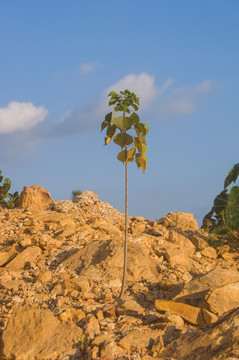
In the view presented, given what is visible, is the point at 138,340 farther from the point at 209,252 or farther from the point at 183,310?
the point at 209,252

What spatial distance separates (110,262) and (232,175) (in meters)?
5.18

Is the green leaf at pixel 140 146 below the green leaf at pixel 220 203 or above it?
below

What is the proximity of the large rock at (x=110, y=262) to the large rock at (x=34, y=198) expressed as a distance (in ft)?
12.7

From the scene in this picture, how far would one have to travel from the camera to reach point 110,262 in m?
6.37

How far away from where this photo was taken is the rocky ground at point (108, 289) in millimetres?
4301

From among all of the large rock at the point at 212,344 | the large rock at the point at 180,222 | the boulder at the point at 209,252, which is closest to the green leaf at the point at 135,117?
the large rock at the point at 212,344

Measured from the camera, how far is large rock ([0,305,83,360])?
4.38 meters

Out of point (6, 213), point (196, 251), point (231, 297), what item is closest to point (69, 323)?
point (231, 297)

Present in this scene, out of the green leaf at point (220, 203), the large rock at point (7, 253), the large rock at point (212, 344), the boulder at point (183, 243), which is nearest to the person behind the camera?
the large rock at point (212, 344)

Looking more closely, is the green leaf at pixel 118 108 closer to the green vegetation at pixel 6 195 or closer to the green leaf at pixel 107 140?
the green leaf at pixel 107 140

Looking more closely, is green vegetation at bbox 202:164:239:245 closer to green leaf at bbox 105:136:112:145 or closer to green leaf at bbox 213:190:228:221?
green leaf at bbox 213:190:228:221

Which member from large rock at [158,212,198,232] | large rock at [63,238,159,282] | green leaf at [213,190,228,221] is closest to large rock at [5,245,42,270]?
large rock at [63,238,159,282]

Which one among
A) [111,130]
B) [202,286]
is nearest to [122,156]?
[111,130]

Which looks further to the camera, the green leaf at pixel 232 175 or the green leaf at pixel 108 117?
the green leaf at pixel 232 175
